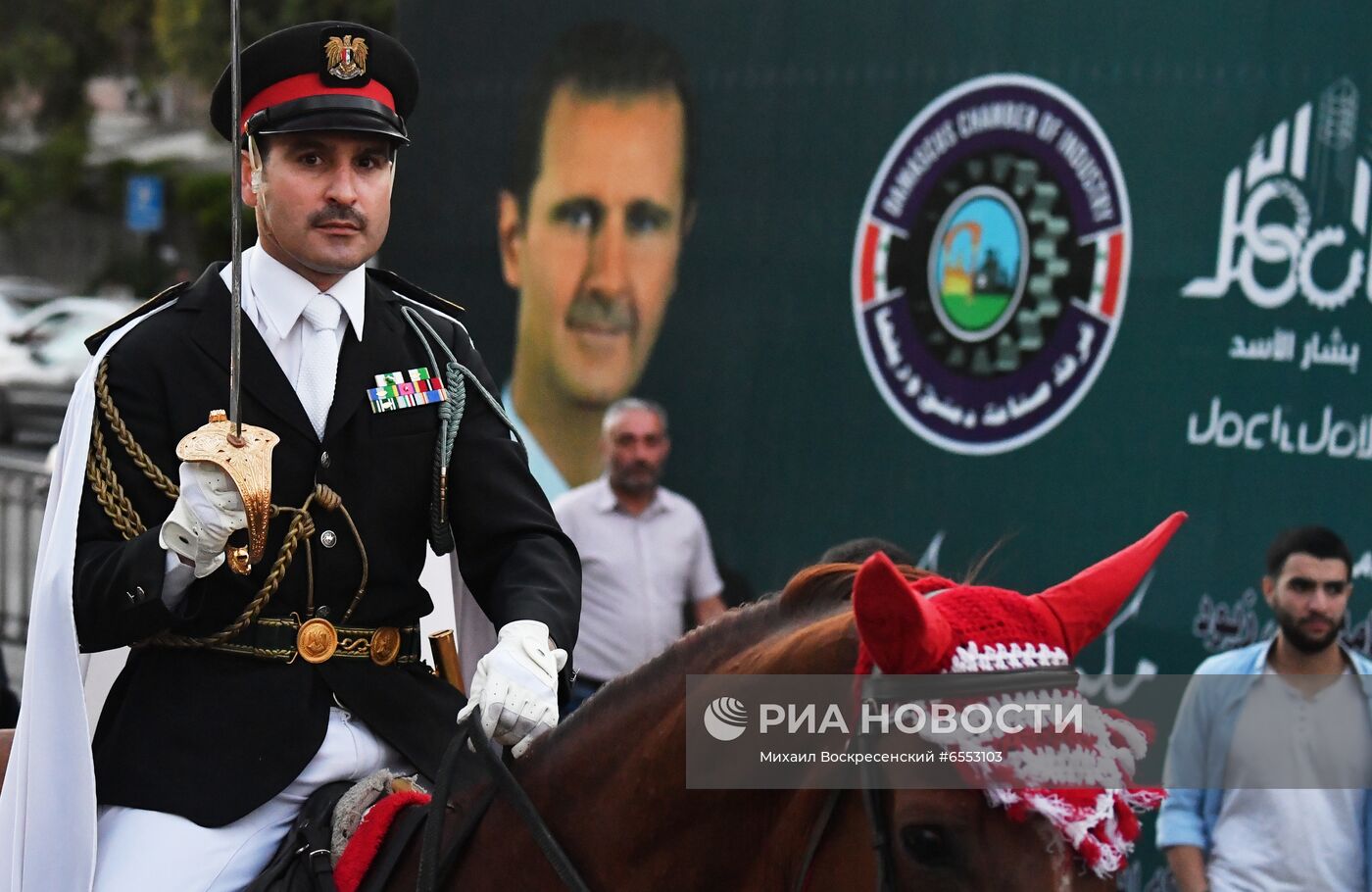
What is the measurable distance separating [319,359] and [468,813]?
2.58ft

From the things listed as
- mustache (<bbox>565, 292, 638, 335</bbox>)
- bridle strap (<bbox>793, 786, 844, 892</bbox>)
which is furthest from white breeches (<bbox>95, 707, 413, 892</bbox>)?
mustache (<bbox>565, 292, 638, 335</bbox>)

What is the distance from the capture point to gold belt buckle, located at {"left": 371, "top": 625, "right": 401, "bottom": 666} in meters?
2.83

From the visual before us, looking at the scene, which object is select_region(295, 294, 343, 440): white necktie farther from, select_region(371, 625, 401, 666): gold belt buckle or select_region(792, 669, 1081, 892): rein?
select_region(792, 669, 1081, 892): rein

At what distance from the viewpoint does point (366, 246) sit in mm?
2803

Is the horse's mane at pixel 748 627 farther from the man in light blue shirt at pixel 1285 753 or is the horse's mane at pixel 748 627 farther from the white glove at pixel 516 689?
the man in light blue shirt at pixel 1285 753

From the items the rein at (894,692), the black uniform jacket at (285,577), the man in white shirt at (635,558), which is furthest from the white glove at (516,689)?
the man in white shirt at (635,558)

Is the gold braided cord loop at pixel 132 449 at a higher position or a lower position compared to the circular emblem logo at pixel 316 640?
higher

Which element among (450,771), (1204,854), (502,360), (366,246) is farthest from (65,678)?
(502,360)

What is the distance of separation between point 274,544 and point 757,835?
0.93 m

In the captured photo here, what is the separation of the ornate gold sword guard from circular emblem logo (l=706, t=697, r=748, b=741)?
705 millimetres

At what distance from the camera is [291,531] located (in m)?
2.70

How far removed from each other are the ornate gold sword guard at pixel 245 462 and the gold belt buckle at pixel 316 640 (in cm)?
22

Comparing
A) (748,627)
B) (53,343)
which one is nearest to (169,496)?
(748,627)

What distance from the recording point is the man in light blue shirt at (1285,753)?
4.86 m
